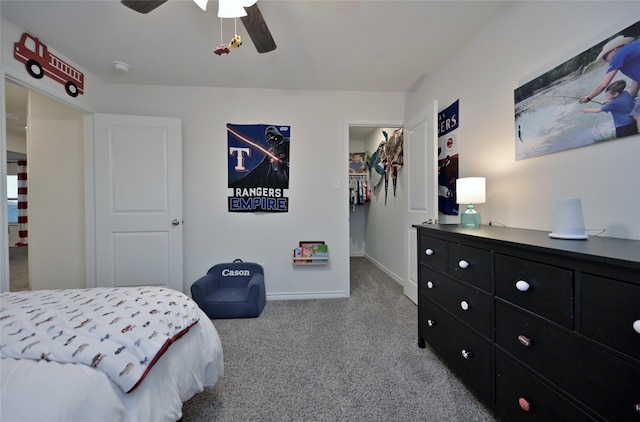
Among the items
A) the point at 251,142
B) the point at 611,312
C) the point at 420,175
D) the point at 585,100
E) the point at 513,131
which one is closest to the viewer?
the point at 611,312

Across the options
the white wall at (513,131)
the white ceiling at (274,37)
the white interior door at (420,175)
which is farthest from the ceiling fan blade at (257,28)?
the white wall at (513,131)

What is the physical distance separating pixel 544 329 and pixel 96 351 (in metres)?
1.58

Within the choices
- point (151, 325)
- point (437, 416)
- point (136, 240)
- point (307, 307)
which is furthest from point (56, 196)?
point (437, 416)

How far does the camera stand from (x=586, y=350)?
2.49 ft

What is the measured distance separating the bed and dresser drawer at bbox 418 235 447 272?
4.56 feet

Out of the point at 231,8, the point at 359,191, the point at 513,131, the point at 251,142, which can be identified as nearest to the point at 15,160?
the point at 251,142

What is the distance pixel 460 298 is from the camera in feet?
4.40

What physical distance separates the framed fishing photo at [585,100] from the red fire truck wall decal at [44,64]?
3.59m

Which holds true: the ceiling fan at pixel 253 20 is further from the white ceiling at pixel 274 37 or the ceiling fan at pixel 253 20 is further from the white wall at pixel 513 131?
the white wall at pixel 513 131

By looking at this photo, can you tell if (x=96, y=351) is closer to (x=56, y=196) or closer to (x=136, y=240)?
(x=136, y=240)

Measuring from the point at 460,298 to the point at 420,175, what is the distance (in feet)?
4.56

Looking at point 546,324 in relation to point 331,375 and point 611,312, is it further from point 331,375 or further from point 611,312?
point 331,375

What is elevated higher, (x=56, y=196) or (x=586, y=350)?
(x=56, y=196)

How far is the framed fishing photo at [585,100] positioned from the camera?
3.37 feet
